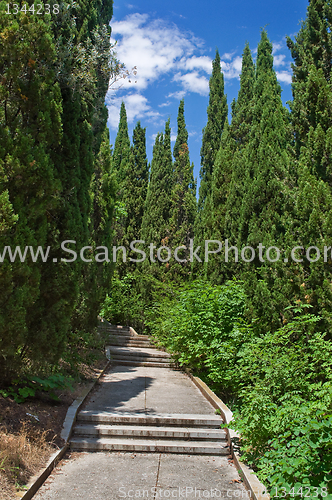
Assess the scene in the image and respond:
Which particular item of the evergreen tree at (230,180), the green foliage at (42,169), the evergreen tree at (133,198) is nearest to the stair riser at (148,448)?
the green foliage at (42,169)

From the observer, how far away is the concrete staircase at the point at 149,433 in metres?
4.66

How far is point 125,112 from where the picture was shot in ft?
87.9

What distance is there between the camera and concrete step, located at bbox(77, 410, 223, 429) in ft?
17.2

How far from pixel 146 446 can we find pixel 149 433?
0.35 meters

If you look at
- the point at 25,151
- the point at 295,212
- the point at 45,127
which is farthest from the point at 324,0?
the point at 25,151

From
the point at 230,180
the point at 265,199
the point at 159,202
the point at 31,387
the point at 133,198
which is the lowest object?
the point at 31,387

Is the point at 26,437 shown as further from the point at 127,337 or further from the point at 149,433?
the point at 127,337

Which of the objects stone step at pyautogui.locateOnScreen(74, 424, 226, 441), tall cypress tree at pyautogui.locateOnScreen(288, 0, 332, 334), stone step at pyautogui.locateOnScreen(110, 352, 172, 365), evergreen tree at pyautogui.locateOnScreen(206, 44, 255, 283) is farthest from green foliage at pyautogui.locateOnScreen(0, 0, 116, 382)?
stone step at pyautogui.locateOnScreen(110, 352, 172, 365)

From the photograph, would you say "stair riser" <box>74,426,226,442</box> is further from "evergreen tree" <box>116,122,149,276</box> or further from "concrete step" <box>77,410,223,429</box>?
"evergreen tree" <box>116,122,149,276</box>

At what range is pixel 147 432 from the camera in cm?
500

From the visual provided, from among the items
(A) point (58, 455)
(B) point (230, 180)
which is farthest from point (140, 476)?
(B) point (230, 180)

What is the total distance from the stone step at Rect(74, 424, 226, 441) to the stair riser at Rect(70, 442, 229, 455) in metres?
0.29

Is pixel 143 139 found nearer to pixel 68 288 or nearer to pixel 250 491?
pixel 68 288

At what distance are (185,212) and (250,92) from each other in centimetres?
614
